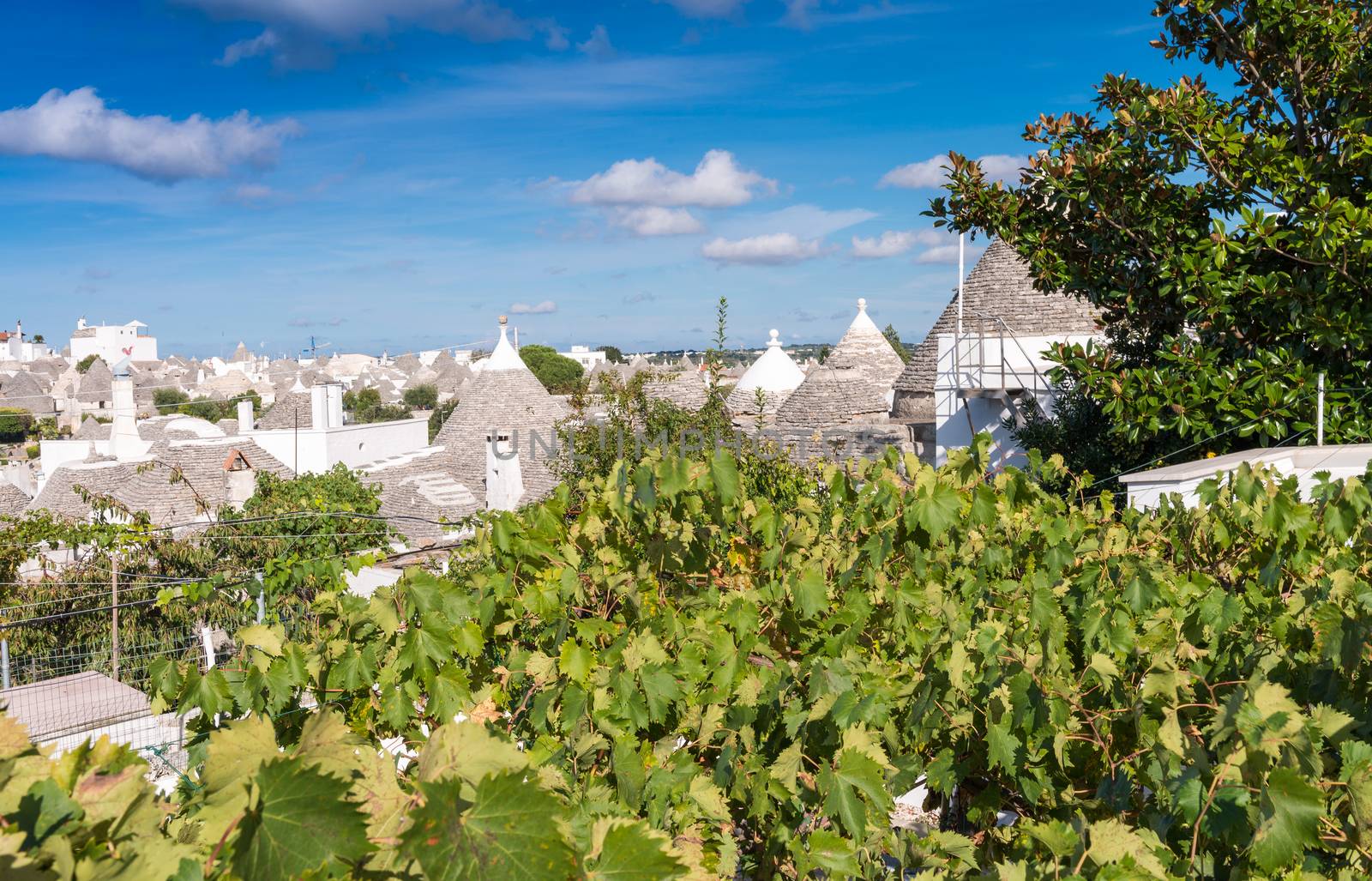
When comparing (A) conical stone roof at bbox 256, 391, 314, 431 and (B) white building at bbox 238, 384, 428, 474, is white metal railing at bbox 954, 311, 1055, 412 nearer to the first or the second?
(B) white building at bbox 238, 384, 428, 474

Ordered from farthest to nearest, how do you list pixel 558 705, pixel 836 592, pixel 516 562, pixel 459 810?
pixel 836 592 → pixel 516 562 → pixel 558 705 → pixel 459 810

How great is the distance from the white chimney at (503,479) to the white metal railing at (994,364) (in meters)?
8.78

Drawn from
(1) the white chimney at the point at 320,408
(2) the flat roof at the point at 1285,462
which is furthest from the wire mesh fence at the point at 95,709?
(1) the white chimney at the point at 320,408

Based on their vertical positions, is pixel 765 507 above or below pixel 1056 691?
above

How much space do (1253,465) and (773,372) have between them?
782 inches

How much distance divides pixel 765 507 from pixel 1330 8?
8693 mm

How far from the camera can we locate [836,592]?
3.66 meters

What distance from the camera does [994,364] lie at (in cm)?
1744

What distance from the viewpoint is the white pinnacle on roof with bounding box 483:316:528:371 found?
2631cm

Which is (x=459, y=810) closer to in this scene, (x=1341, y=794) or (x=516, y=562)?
(x=1341, y=794)

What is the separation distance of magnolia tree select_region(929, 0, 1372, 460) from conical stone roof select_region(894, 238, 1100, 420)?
642 centimetres

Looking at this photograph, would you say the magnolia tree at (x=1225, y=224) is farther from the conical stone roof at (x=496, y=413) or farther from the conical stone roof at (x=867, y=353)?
the conical stone roof at (x=496, y=413)

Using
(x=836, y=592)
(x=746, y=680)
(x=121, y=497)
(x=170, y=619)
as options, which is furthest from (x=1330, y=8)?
(x=121, y=497)

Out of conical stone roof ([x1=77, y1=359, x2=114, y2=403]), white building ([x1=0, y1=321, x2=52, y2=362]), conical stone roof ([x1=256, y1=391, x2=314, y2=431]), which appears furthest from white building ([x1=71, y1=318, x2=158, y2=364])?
conical stone roof ([x1=256, y1=391, x2=314, y2=431])
